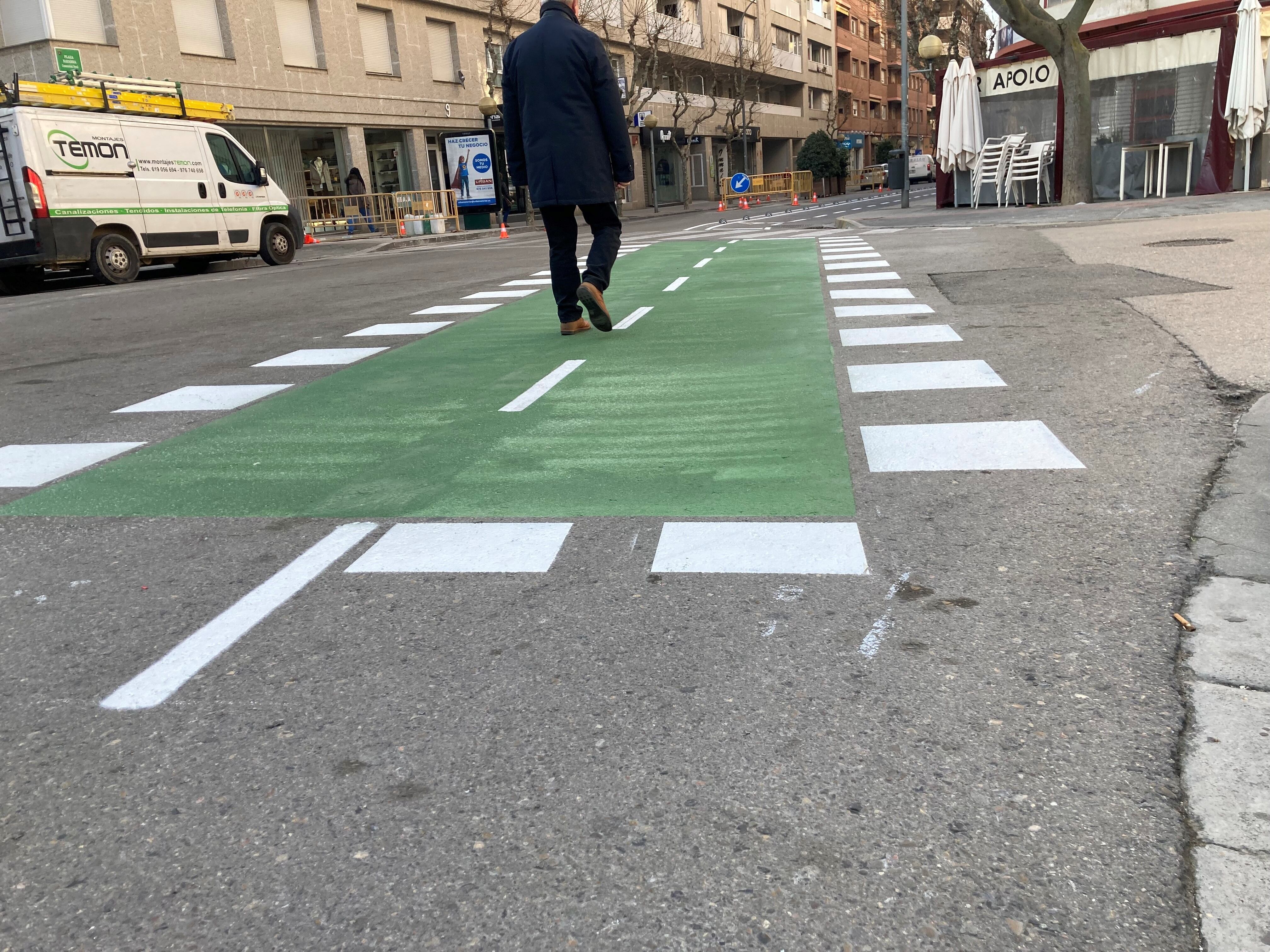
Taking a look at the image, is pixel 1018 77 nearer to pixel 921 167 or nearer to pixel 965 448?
pixel 965 448

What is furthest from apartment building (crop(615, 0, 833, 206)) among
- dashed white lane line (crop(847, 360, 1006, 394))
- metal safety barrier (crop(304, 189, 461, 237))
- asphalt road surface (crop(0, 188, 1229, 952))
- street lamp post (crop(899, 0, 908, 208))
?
asphalt road surface (crop(0, 188, 1229, 952))

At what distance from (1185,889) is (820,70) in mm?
78132

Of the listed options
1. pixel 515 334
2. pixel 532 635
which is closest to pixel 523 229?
pixel 515 334

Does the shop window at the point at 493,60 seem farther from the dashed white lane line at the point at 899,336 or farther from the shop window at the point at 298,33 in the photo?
the dashed white lane line at the point at 899,336

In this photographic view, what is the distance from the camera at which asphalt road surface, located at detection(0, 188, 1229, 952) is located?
1699 millimetres

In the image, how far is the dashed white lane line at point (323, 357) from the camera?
7211 millimetres

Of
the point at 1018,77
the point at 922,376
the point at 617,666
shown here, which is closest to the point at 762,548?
the point at 617,666

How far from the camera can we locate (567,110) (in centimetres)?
702

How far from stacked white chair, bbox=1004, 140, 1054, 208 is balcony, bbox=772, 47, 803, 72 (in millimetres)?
44453

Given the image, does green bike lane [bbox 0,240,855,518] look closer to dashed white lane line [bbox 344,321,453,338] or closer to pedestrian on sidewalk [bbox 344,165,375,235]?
dashed white lane line [bbox 344,321,453,338]

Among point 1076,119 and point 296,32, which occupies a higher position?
point 296,32

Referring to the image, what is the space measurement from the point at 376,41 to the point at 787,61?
127ft

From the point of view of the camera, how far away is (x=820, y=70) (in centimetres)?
7325

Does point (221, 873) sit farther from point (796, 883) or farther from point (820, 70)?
point (820, 70)
